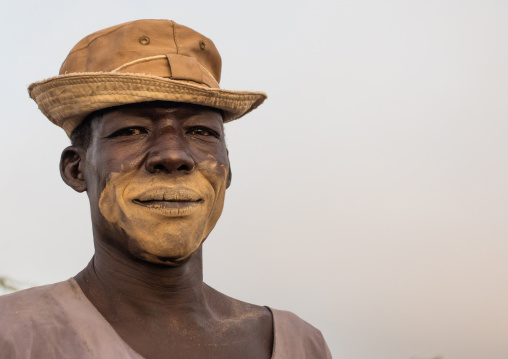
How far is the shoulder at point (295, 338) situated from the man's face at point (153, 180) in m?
0.60

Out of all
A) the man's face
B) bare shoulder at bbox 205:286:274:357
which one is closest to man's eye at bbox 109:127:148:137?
the man's face

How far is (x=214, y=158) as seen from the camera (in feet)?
11.1

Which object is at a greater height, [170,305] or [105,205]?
[105,205]

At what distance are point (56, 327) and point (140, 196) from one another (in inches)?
22.6

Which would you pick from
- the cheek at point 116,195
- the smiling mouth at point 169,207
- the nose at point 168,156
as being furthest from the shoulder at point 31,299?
the nose at point 168,156

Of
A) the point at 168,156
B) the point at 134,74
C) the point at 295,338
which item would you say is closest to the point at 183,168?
the point at 168,156

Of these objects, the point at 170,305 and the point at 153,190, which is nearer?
the point at 153,190

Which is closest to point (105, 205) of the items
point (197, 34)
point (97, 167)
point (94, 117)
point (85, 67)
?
point (97, 167)

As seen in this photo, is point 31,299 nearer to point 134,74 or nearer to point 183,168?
point 183,168

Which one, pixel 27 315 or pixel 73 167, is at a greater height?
pixel 73 167

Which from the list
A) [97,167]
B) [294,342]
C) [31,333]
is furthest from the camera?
[294,342]

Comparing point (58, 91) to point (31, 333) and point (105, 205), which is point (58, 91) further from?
point (31, 333)

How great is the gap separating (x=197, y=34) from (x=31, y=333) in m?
1.37

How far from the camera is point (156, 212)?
10.5 feet
